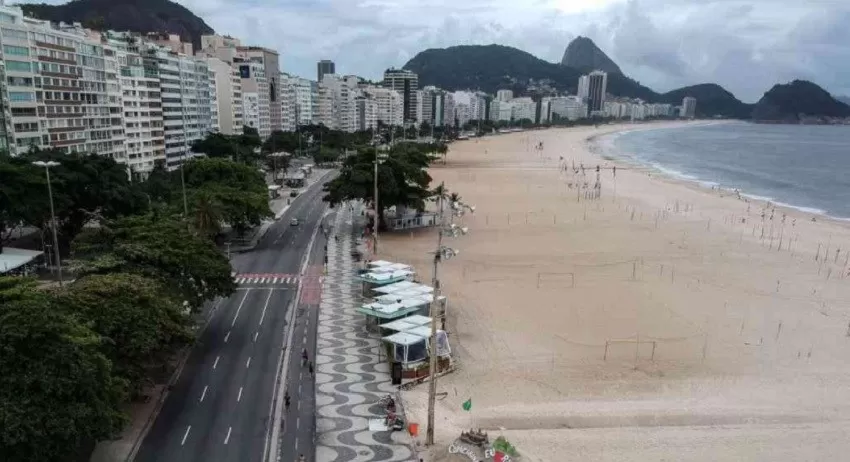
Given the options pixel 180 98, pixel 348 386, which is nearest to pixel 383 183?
pixel 348 386

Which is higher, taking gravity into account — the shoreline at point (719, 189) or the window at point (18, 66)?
the window at point (18, 66)

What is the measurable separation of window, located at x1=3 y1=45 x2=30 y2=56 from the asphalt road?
1209 inches

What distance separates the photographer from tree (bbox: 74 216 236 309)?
90.6 feet

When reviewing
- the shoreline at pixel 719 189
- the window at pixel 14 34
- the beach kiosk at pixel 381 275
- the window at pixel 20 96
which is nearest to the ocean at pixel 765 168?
the shoreline at pixel 719 189

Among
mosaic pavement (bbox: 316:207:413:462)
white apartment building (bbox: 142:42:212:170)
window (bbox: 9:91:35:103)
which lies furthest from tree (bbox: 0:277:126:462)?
white apartment building (bbox: 142:42:212:170)

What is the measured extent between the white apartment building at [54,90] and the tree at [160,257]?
30154mm

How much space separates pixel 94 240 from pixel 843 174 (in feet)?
402

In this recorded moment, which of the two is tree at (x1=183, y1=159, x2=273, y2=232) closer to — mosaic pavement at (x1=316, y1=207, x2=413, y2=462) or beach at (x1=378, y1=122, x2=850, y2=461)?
beach at (x1=378, y1=122, x2=850, y2=461)

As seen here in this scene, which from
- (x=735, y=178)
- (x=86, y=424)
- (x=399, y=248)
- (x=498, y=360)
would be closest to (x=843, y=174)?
(x=735, y=178)

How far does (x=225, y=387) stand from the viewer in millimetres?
25719

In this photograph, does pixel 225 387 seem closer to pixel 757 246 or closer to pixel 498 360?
pixel 498 360

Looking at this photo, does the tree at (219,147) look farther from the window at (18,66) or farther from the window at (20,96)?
the window at (18,66)

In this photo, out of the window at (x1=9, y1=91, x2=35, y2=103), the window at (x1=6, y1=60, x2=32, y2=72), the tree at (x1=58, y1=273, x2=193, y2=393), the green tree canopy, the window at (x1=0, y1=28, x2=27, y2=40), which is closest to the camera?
the tree at (x1=58, y1=273, x2=193, y2=393)

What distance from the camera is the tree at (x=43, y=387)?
16125 mm
